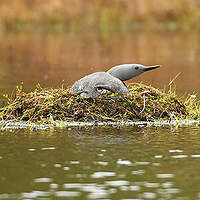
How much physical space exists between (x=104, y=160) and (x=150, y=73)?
40.9 ft

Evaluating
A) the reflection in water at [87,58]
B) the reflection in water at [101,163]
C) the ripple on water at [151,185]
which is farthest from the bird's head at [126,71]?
the reflection in water at [87,58]

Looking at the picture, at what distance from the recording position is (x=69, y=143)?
8.20 meters

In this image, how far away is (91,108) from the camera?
31.6 ft

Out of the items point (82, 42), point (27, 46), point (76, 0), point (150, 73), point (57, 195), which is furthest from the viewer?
point (76, 0)

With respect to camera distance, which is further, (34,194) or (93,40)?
(93,40)

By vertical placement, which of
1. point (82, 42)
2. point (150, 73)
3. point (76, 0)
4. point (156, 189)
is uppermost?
point (76, 0)

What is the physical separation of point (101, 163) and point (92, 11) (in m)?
Result: 38.6

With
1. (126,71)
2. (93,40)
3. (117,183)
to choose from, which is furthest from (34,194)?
(93,40)

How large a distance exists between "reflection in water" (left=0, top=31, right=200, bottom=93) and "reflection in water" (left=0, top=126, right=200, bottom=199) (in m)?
6.10

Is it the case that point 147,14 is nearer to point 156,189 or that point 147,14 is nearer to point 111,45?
point 111,45

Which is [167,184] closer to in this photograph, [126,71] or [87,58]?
[126,71]

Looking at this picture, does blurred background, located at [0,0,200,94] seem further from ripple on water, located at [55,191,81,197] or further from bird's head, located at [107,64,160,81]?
ripple on water, located at [55,191,81,197]

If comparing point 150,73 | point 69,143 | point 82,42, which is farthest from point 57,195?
point 82,42

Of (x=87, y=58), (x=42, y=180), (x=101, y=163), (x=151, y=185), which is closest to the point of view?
(x=151, y=185)
